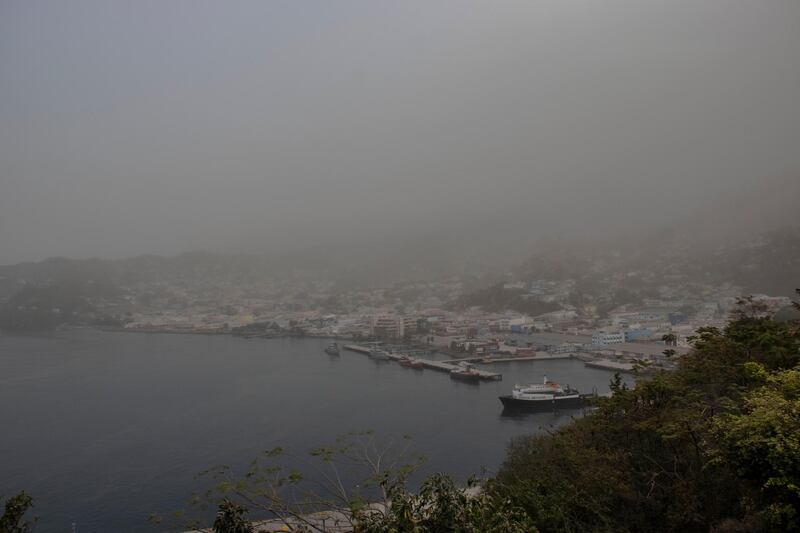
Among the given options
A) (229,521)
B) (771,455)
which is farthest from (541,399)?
(229,521)

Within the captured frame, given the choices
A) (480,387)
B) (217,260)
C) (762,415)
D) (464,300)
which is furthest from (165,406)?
(217,260)

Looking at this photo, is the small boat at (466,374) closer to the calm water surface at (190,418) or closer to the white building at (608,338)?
the calm water surface at (190,418)

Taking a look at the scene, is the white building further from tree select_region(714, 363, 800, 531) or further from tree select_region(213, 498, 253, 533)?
tree select_region(213, 498, 253, 533)

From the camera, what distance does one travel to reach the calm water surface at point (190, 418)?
8.52 metres

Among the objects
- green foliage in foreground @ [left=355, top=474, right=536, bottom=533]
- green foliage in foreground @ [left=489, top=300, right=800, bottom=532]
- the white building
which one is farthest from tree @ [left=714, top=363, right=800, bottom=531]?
the white building

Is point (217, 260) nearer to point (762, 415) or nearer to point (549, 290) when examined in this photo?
point (549, 290)

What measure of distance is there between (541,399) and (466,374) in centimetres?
435

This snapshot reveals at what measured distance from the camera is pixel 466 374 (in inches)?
699

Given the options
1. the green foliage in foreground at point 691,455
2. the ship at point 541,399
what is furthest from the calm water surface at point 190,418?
the green foliage in foreground at point 691,455

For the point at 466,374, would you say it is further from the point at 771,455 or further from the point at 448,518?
the point at 771,455

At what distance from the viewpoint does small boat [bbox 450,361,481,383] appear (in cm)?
1748

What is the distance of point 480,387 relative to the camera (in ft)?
54.4

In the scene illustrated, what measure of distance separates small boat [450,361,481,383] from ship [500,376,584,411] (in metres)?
3.40

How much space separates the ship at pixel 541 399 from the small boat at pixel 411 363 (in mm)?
6723
